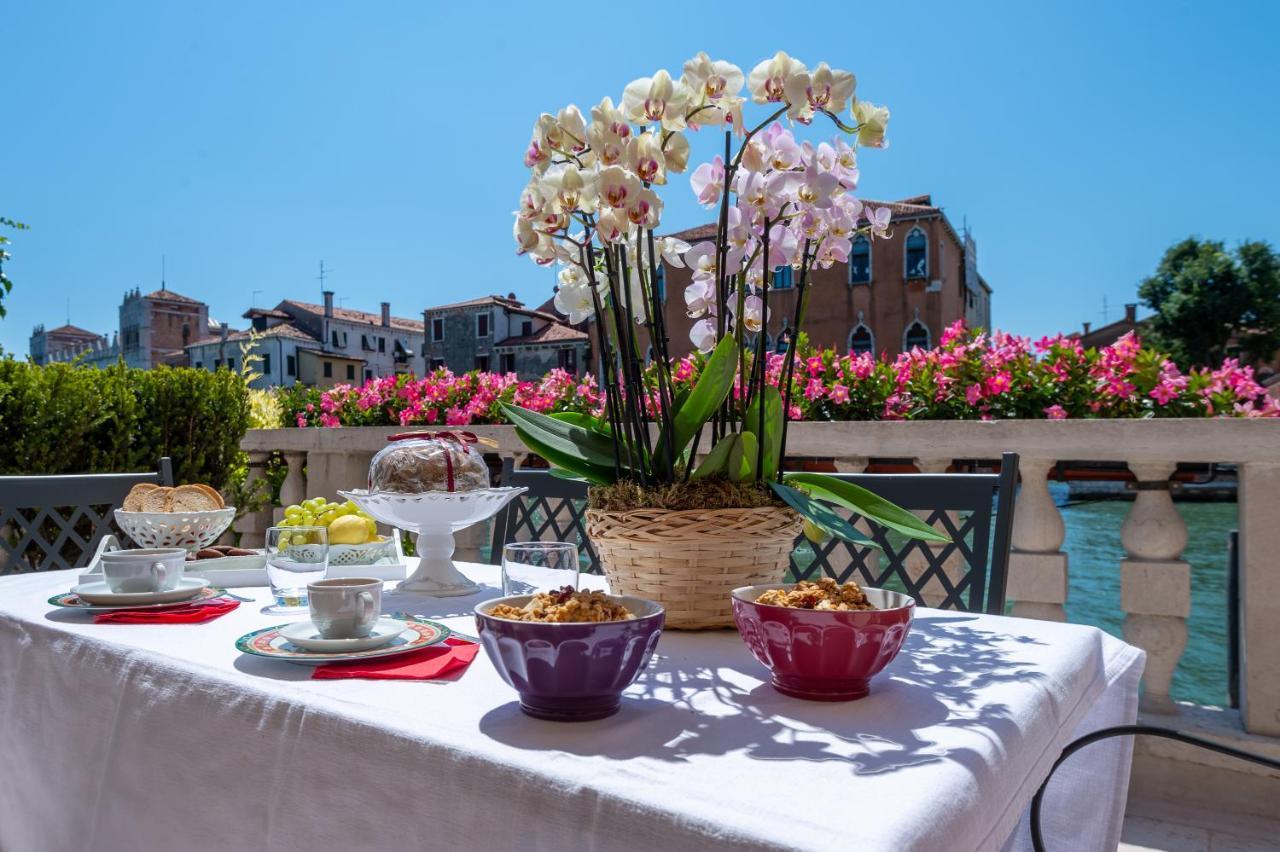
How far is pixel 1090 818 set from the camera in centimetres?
113

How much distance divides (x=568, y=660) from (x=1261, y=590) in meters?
1.97

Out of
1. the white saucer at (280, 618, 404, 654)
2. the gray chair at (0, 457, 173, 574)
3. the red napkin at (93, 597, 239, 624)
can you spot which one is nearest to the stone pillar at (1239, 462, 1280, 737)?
the white saucer at (280, 618, 404, 654)

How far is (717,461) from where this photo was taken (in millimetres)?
1098

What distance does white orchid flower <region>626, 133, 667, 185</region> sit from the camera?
3.21ft

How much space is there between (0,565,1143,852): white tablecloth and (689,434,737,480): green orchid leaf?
0.22 meters

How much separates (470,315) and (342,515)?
39.6 metres

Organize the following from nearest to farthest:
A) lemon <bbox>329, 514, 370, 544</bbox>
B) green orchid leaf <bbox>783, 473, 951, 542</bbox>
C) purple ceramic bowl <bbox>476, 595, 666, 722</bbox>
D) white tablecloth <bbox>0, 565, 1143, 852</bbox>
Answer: white tablecloth <bbox>0, 565, 1143, 852</bbox> < purple ceramic bowl <bbox>476, 595, 666, 722</bbox> < green orchid leaf <bbox>783, 473, 951, 542</bbox> < lemon <bbox>329, 514, 370, 544</bbox>

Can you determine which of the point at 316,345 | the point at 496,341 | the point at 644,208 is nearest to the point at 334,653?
the point at 644,208

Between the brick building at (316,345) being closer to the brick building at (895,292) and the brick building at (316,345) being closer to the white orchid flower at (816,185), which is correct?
the brick building at (895,292)

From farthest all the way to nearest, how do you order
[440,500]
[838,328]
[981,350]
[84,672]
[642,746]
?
[838,328] → [981,350] → [440,500] → [84,672] → [642,746]

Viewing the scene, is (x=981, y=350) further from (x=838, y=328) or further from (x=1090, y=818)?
(x=838, y=328)

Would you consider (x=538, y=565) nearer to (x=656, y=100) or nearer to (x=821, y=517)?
(x=821, y=517)

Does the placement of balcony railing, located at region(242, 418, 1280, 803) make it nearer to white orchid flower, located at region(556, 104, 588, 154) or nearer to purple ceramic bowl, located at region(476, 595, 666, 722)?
white orchid flower, located at region(556, 104, 588, 154)

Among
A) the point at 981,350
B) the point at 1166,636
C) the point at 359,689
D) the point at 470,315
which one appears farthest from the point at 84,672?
the point at 470,315
